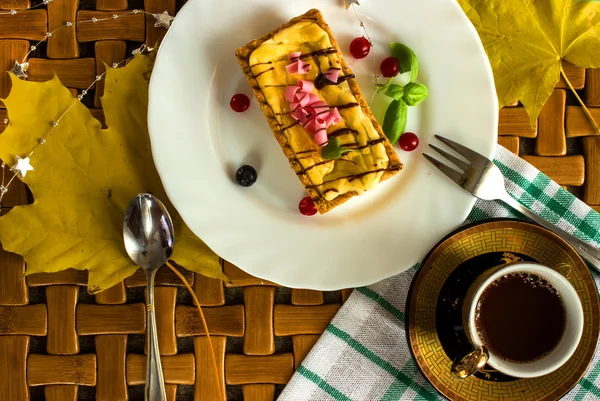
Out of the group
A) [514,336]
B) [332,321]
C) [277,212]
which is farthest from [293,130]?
[514,336]

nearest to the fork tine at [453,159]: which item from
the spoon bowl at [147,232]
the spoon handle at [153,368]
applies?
the spoon bowl at [147,232]

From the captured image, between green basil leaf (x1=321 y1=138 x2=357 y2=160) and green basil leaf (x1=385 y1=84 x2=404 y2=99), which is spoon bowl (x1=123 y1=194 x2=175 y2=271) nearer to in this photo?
green basil leaf (x1=321 y1=138 x2=357 y2=160)

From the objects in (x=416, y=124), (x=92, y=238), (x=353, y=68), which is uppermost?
(x=353, y=68)

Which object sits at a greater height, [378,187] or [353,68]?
[353,68]

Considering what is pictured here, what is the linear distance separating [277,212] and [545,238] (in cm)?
97

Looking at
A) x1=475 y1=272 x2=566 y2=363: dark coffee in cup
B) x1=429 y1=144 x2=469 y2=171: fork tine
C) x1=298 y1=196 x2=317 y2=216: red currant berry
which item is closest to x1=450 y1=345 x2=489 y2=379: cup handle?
x1=475 y1=272 x2=566 y2=363: dark coffee in cup

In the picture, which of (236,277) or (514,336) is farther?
(236,277)

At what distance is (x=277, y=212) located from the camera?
2.22m

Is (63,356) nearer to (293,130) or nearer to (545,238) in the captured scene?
(293,130)

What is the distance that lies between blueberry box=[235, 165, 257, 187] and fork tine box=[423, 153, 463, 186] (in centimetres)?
65

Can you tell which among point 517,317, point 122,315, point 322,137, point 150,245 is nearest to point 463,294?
point 517,317

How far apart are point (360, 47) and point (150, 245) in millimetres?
1063

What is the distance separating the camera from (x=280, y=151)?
2.23 metres

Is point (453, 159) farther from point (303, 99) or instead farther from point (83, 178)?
point (83, 178)
